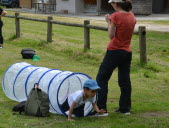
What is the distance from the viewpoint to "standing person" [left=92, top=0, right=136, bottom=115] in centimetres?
723

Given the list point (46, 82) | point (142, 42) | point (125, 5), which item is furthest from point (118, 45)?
point (142, 42)

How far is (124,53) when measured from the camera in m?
7.36

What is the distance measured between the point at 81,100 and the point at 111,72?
669 mm

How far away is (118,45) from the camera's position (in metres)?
7.34

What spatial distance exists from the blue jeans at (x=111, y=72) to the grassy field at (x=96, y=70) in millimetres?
305

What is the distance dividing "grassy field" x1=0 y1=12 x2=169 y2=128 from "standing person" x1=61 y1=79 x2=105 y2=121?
0.16 m

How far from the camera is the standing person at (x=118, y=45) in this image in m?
7.23

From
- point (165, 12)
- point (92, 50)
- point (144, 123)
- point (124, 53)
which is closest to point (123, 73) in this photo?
point (124, 53)

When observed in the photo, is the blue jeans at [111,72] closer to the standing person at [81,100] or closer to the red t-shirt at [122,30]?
the red t-shirt at [122,30]

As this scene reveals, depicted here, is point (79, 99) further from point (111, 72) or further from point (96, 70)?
point (96, 70)

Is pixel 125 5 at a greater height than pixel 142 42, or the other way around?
pixel 125 5

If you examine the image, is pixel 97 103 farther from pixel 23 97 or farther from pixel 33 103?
pixel 23 97

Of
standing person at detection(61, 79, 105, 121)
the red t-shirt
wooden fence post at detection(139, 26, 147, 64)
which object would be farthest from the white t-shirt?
wooden fence post at detection(139, 26, 147, 64)

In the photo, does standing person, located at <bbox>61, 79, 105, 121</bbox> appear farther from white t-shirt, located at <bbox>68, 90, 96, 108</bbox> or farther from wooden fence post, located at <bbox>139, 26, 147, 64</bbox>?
wooden fence post, located at <bbox>139, 26, 147, 64</bbox>
